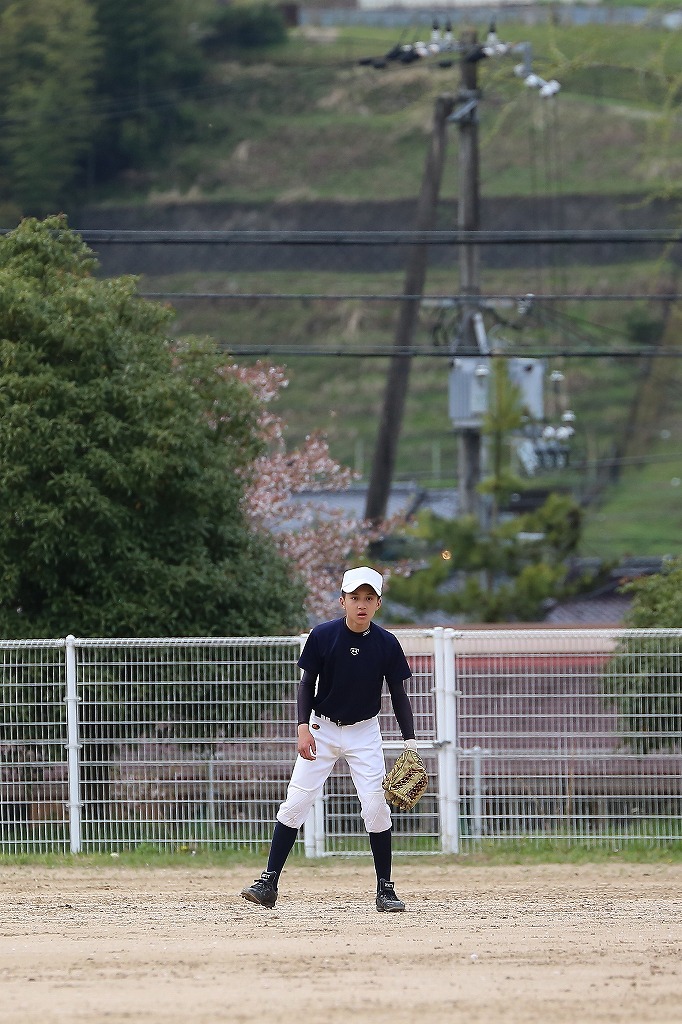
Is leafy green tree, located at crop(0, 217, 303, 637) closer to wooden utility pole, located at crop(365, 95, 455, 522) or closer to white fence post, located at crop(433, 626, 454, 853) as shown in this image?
white fence post, located at crop(433, 626, 454, 853)

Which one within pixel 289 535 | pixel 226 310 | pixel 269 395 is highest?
pixel 226 310

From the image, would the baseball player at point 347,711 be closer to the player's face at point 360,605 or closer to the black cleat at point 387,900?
the player's face at point 360,605

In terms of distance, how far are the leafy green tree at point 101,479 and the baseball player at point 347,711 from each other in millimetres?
4046

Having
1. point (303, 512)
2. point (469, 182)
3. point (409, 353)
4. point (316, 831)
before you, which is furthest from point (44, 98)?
point (316, 831)

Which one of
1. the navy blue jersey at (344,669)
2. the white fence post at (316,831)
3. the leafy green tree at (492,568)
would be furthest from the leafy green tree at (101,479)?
the leafy green tree at (492,568)

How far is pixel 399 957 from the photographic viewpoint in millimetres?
6750

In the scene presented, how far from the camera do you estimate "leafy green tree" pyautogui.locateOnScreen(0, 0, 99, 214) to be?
55.3 m

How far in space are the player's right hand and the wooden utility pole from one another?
1406cm

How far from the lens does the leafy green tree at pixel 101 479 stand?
11523 mm

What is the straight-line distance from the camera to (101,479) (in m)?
11.7

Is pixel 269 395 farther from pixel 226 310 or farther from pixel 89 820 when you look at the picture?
pixel 226 310

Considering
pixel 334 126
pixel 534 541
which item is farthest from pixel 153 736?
pixel 334 126

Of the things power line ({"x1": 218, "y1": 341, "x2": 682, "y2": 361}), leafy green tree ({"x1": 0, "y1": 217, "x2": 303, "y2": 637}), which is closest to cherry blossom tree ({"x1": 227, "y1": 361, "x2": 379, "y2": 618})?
power line ({"x1": 218, "y1": 341, "x2": 682, "y2": 361})

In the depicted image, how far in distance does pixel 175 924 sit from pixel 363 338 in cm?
5272
